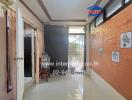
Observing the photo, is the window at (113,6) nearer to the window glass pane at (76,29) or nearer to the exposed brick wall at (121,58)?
the exposed brick wall at (121,58)

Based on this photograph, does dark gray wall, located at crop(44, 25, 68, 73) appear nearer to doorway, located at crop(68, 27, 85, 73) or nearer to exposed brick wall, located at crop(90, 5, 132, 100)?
doorway, located at crop(68, 27, 85, 73)

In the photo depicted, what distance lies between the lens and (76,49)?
31.7 feet

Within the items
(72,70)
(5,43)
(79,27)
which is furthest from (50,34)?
(5,43)

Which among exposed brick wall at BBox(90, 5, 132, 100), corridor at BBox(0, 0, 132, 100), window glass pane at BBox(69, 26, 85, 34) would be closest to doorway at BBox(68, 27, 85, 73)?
window glass pane at BBox(69, 26, 85, 34)

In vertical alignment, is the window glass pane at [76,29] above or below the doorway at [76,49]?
above

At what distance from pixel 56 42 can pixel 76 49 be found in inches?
46.7

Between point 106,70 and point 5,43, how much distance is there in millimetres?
3065

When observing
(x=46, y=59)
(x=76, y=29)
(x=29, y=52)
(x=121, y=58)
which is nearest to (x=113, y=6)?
(x=121, y=58)

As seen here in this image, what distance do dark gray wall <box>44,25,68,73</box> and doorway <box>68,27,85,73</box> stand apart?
0.34m

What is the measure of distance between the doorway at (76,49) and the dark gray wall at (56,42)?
0.34m

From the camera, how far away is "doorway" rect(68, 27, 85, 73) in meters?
9.63

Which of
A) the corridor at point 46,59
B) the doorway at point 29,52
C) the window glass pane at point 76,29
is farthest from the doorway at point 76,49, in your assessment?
the doorway at point 29,52

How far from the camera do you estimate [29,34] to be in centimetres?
717

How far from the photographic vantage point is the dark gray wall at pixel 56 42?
9.45 metres
